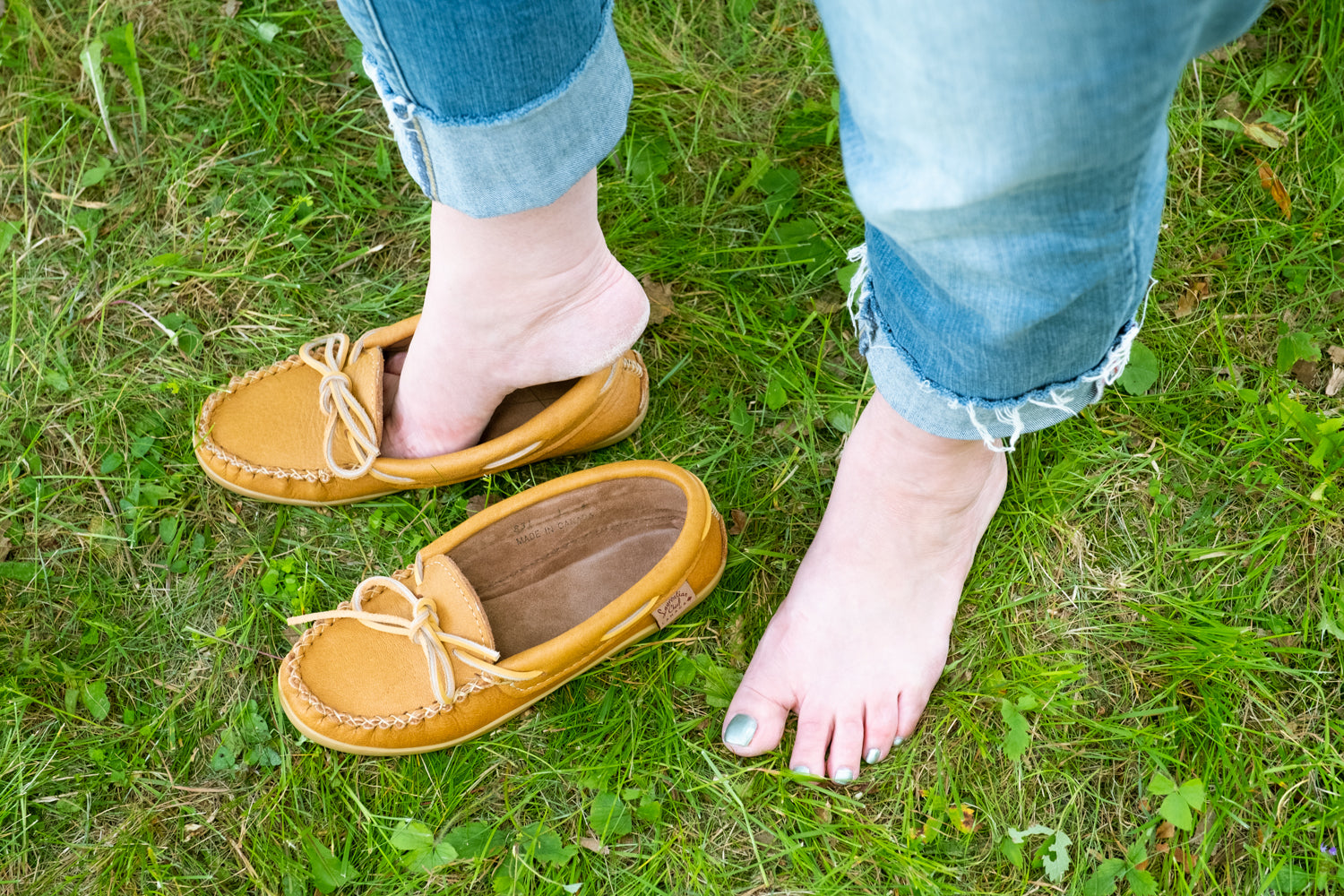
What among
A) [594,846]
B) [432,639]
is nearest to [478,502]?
[432,639]

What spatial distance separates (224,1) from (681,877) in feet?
7.53

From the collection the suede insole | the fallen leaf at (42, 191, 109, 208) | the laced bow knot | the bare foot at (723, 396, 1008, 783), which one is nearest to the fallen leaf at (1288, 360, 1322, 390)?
the bare foot at (723, 396, 1008, 783)

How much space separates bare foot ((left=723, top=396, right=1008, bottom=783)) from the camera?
5.03 ft

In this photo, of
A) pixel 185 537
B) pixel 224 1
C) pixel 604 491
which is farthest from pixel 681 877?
pixel 224 1

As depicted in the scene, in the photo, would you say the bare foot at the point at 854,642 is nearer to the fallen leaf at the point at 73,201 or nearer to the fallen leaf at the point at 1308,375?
the fallen leaf at the point at 1308,375

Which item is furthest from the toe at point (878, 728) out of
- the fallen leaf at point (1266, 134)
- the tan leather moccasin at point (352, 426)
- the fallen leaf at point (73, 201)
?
the fallen leaf at point (73, 201)

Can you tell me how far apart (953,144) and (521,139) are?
533 millimetres

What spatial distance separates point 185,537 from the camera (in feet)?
5.95

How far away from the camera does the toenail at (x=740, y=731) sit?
5.12 ft

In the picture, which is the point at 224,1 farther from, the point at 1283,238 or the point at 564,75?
the point at 1283,238

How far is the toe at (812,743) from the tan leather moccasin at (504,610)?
0.30m

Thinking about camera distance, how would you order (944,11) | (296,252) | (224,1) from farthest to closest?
1. (224,1)
2. (296,252)
3. (944,11)

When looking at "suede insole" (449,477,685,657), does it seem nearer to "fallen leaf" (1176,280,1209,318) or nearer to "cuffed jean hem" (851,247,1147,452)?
"cuffed jean hem" (851,247,1147,452)

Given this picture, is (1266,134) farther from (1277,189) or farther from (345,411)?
(345,411)
